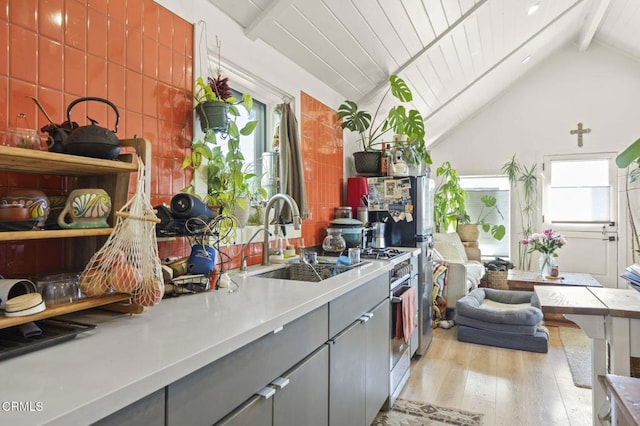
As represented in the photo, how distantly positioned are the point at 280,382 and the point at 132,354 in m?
0.49

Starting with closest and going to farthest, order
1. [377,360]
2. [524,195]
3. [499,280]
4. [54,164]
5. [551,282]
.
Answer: [54,164] → [377,360] → [551,282] → [499,280] → [524,195]

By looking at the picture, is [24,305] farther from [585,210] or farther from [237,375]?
[585,210]

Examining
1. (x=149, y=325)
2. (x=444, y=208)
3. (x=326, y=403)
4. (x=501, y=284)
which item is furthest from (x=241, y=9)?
(x=501, y=284)

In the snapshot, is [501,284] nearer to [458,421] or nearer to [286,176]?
[458,421]

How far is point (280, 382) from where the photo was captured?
1.16 m

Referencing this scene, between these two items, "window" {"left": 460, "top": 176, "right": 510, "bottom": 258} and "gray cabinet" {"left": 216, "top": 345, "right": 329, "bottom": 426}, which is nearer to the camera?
"gray cabinet" {"left": 216, "top": 345, "right": 329, "bottom": 426}

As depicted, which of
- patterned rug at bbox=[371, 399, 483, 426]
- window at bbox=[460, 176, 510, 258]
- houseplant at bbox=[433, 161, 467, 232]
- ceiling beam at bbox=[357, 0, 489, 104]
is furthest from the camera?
window at bbox=[460, 176, 510, 258]

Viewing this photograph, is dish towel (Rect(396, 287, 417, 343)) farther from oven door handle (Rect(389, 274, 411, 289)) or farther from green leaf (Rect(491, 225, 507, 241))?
green leaf (Rect(491, 225, 507, 241))

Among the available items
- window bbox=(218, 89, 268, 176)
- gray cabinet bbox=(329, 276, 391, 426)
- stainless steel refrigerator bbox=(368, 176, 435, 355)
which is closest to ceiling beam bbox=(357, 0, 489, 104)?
stainless steel refrigerator bbox=(368, 176, 435, 355)

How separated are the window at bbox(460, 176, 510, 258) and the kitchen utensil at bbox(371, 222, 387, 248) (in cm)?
329

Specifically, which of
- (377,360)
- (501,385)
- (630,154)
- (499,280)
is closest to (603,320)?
(630,154)

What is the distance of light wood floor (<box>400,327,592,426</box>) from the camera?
230 centimetres

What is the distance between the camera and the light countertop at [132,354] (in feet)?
2.05

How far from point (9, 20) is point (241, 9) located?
1078 millimetres
